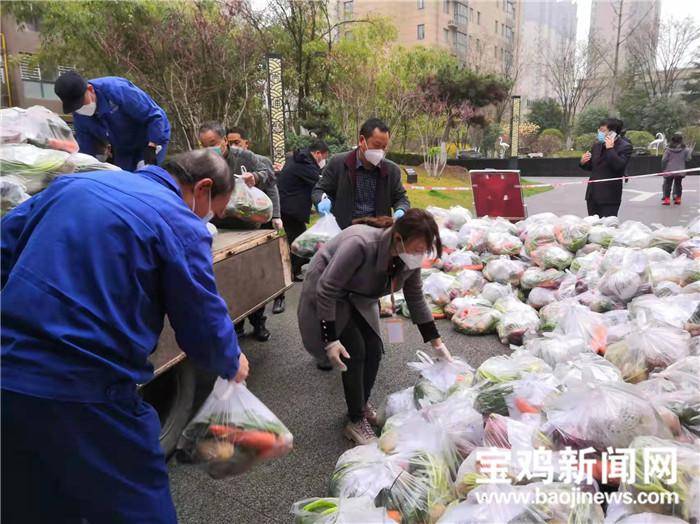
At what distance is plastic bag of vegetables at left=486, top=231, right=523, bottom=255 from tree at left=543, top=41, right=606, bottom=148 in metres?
27.9

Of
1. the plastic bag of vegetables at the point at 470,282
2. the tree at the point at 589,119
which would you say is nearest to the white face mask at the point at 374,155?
the plastic bag of vegetables at the point at 470,282

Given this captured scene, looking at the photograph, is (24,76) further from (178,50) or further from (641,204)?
(641,204)

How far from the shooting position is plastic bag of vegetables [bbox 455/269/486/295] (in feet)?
15.8

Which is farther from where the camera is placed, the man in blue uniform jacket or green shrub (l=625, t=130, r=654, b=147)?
green shrub (l=625, t=130, r=654, b=147)

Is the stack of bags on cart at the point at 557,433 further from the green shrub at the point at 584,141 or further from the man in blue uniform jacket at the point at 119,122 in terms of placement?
the green shrub at the point at 584,141

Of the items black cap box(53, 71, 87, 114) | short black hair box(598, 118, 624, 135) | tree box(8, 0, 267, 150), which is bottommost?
short black hair box(598, 118, 624, 135)

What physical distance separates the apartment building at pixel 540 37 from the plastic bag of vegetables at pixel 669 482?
107 ft

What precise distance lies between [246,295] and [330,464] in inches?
43.6

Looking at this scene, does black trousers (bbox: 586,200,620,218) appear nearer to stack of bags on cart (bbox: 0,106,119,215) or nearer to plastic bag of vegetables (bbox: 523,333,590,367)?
plastic bag of vegetables (bbox: 523,333,590,367)

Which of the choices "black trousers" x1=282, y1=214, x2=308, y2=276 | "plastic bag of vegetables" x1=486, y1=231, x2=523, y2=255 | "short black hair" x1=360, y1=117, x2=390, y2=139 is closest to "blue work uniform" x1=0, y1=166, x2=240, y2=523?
"short black hair" x1=360, y1=117, x2=390, y2=139

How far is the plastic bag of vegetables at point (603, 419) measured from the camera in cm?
188

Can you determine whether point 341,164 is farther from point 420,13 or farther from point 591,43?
point 420,13

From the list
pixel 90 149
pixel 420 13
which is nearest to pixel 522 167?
pixel 420 13

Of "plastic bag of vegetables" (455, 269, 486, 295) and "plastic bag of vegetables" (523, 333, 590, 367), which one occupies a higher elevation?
"plastic bag of vegetables" (523, 333, 590, 367)
